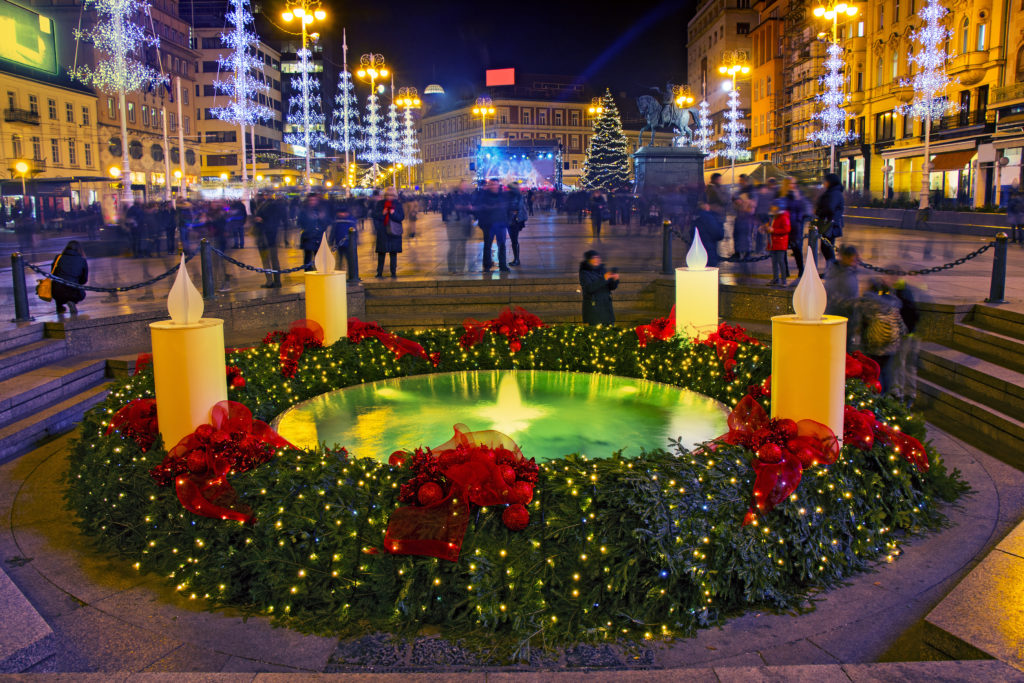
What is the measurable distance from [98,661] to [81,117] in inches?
2179

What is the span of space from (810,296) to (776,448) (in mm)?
858

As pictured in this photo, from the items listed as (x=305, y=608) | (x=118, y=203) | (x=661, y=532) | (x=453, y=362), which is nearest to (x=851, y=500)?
(x=661, y=532)

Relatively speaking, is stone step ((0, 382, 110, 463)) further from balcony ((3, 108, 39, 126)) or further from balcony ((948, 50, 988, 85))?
balcony ((948, 50, 988, 85))

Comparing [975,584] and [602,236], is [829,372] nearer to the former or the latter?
[975,584]

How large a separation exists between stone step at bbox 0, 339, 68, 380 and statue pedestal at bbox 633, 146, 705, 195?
932 inches

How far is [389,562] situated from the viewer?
3814 mm

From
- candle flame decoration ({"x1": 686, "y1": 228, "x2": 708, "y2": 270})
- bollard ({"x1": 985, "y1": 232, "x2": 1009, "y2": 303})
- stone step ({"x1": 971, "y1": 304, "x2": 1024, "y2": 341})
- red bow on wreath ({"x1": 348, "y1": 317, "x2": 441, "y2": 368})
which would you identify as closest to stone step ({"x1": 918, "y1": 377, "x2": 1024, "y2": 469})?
stone step ({"x1": 971, "y1": 304, "x2": 1024, "y2": 341})

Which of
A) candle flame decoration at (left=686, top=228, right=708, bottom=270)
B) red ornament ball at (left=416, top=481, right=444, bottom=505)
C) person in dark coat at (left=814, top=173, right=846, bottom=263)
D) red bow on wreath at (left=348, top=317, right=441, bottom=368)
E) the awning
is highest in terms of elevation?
the awning

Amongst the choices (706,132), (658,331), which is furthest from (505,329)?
(706,132)

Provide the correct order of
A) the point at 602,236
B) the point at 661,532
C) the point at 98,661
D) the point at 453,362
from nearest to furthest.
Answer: the point at 98,661, the point at 661,532, the point at 453,362, the point at 602,236

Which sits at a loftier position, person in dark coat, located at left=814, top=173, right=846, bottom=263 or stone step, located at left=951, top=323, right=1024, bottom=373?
person in dark coat, located at left=814, top=173, right=846, bottom=263

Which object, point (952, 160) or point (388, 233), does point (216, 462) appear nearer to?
point (388, 233)

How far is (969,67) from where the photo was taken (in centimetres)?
3831

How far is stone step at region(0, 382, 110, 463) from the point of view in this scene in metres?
6.59
